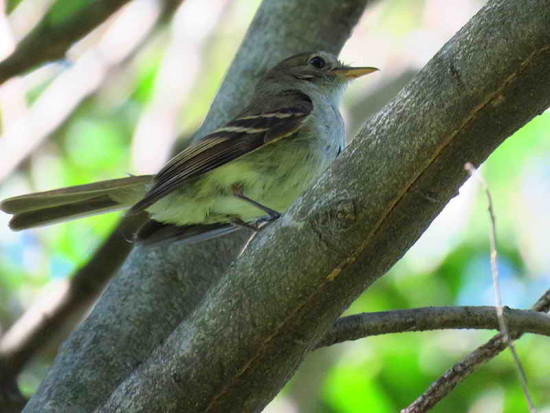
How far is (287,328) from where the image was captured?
2.86m

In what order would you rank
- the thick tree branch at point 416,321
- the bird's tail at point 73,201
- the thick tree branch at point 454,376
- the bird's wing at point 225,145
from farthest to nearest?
the bird's tail at point 73,201 → the bird's wing at point 225,145 → the thick tree branch at point 416,321 → the thick tree branch at point 454,376

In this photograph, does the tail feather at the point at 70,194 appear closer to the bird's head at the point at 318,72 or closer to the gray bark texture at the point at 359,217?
the bird's head at the point at 318,72

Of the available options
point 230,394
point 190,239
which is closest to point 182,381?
point 230,394

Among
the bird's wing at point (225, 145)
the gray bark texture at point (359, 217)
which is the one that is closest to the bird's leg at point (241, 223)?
the bird's wing at point (225, 145)

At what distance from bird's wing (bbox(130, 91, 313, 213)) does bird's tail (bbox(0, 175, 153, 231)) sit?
29cm

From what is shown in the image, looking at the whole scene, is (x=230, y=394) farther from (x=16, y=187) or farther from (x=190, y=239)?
(x=16, y=187)

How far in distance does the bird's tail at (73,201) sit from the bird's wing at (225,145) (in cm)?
29

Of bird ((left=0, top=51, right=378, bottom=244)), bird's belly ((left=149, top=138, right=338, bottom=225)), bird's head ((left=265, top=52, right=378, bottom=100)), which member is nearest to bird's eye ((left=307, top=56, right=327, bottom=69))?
bird's head ((left=265, top=52, right=378, bottom=100))

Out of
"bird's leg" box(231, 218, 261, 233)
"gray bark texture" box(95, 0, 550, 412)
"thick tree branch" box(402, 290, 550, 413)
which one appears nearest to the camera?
"gray bark texture" box(95, 0, 550, 412)

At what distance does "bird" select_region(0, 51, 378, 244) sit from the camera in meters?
4.96

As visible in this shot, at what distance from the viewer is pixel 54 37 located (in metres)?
2.80

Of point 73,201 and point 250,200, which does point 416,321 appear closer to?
point 250,200

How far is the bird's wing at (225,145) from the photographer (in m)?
4.86

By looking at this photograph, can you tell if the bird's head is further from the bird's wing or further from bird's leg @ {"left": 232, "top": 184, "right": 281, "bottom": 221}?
bird's leg @ {"left": 232, "top": 184, "right": 281, "bottom": 221}
